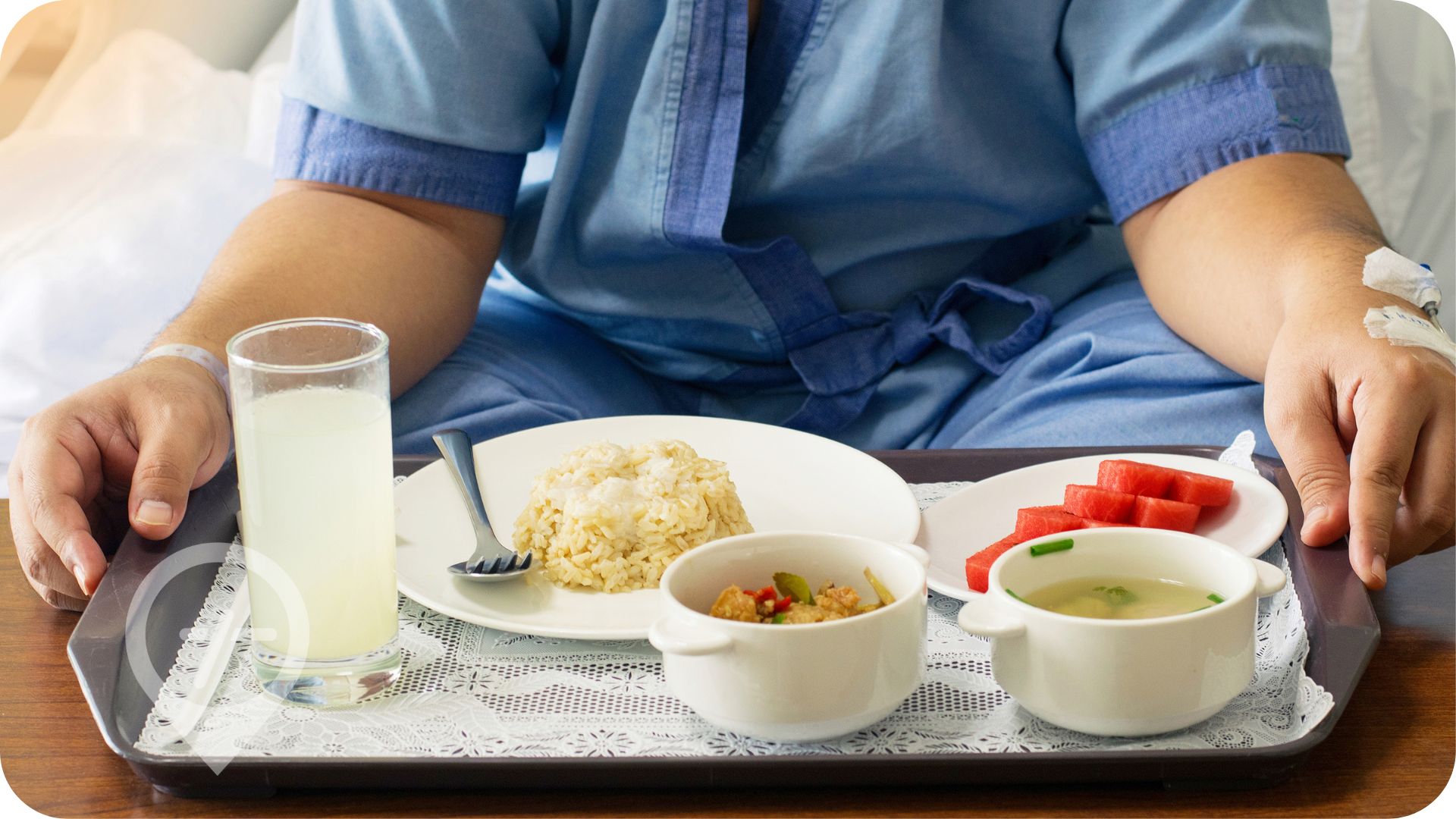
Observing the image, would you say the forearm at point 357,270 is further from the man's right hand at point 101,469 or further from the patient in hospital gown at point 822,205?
the man's right hand at point 101,469

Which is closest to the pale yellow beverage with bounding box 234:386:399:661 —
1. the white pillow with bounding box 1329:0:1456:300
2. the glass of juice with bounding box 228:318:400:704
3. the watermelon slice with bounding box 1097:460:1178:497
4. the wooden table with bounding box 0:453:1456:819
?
the glass of juice with bounding box 228:318:400:704

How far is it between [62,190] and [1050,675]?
1846 mm

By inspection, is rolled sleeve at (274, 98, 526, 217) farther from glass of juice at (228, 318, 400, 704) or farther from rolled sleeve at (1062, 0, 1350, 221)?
rolled sleeve at (1062, 0, 1350, 221)

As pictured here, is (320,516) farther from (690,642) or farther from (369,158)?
(369,158)

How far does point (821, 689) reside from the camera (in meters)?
0.63

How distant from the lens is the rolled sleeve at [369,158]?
1276 millimetres

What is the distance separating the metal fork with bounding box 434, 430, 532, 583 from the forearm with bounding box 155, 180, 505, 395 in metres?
0.23

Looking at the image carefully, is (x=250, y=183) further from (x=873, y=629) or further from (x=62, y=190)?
(x=873, y=629)

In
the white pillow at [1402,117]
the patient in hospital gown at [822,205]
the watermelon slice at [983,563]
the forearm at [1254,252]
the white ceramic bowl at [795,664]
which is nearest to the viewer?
the white ceramic bowl at [795,664]

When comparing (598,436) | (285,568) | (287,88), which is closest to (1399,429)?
(598,436)

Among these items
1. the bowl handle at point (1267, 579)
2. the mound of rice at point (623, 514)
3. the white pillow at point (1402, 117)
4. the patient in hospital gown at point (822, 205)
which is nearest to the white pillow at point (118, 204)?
the patient in hospital gown at point (822, 205)

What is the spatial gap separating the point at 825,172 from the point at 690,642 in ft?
2.74

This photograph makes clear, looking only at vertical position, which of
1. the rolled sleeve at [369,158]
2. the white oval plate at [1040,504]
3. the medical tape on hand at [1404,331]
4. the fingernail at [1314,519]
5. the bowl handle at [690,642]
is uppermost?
the rolled sleeve at [369,158]

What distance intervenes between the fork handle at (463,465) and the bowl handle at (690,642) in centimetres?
32
